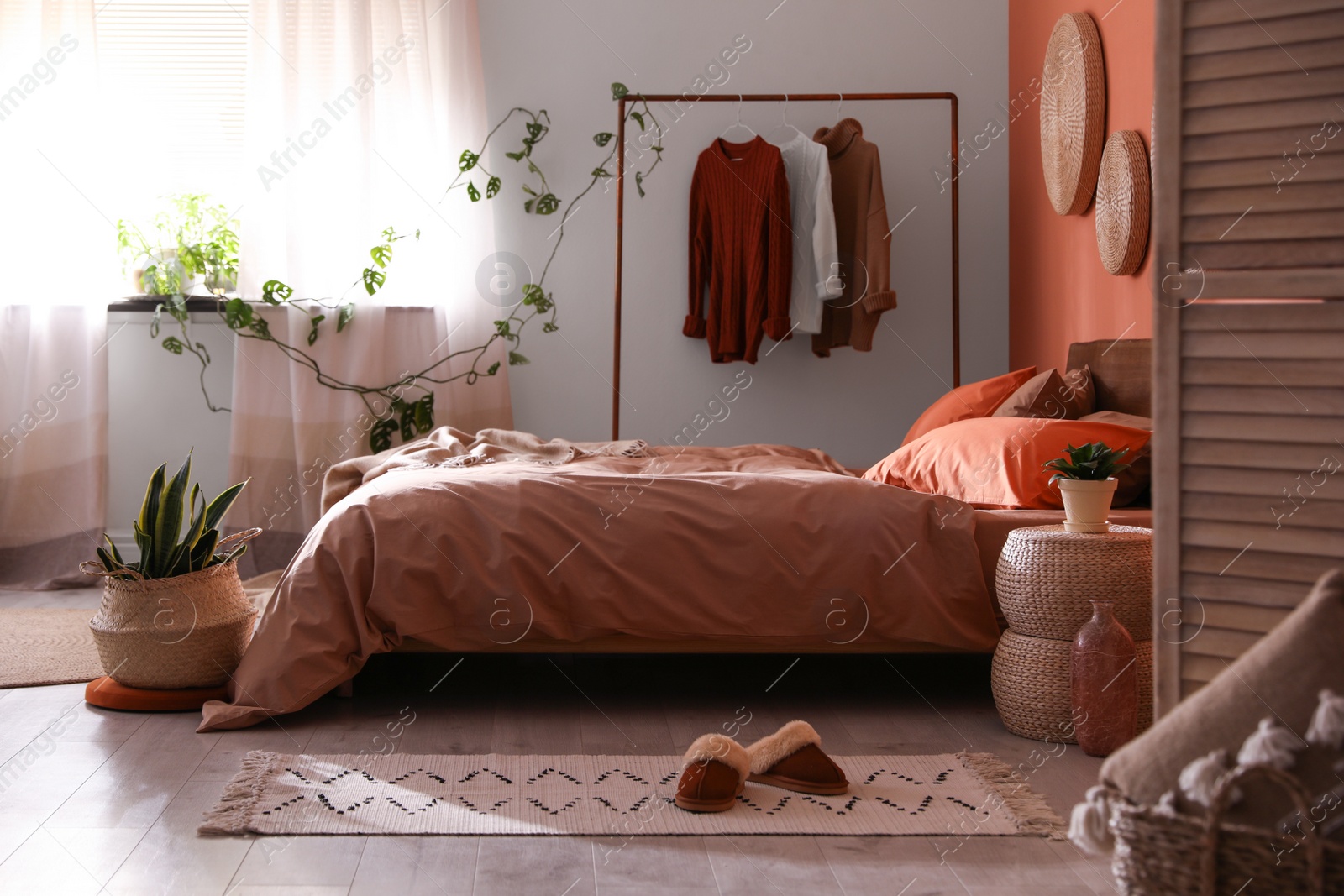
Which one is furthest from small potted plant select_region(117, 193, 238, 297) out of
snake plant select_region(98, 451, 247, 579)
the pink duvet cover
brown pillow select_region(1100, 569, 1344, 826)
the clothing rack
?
brown pillow select_region(1100, 569, 1344, 826)

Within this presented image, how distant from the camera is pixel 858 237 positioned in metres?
4.09

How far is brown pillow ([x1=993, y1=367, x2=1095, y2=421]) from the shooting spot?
112 inches

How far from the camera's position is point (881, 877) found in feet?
5.26

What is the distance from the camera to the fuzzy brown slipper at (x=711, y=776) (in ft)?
6.03

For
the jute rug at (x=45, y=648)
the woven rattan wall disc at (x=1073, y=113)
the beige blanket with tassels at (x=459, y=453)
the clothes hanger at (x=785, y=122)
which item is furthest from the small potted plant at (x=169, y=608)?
the clothes hanger at (x=785, y=122)

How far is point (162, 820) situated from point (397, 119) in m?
3.02

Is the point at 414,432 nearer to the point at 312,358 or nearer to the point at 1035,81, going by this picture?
the point at 312,358

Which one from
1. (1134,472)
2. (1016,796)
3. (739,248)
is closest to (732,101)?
(739,248)

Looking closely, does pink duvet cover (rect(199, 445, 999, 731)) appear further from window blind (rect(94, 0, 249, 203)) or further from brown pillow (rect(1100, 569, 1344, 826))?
window blind (rect(94, 0, 249, 203))

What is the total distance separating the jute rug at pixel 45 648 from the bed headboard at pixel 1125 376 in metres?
2.66

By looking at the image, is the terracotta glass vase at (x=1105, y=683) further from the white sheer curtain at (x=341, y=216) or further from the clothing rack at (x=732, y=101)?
the white sheer curtain at (x=341, y=216)

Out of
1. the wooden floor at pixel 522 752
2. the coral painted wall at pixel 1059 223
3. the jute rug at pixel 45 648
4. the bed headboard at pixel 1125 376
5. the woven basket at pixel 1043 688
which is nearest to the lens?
the wooden floor at pixel 522 752

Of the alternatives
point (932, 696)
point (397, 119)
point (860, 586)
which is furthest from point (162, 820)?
point (397, 119)

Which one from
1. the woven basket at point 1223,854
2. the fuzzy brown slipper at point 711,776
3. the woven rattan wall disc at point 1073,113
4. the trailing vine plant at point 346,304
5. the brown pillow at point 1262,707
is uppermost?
the woven rattan wall disc at point 1073,113
